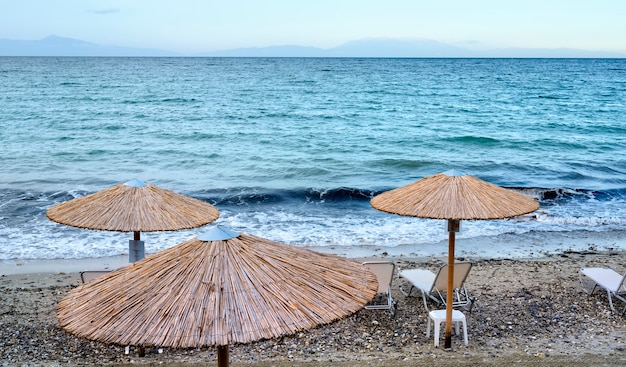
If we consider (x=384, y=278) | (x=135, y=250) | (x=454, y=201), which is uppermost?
(x=454, y=201)

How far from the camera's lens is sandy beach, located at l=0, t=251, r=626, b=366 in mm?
6414

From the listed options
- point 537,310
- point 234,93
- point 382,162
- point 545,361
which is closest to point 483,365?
point 545,361

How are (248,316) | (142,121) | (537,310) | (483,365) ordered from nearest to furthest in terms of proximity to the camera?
(248,316), (483,365), (537,310), (142,121)

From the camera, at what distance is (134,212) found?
21.3 ft

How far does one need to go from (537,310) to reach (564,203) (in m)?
8.72

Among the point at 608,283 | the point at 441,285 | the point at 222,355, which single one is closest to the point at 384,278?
the point at 441,285

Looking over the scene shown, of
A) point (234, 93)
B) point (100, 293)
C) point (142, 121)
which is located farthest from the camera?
point (234, 93)

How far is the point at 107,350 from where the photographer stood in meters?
6.57

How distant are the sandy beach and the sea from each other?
147cm

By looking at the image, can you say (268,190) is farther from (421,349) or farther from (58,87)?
(58,87)

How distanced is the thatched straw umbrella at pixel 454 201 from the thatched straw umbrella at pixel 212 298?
2.25 m

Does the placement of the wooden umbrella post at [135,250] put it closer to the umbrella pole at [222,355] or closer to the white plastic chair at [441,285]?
the umbrella pole at [222,355]

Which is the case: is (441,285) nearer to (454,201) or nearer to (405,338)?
(405,338)

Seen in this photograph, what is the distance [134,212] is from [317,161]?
15.4 meters
